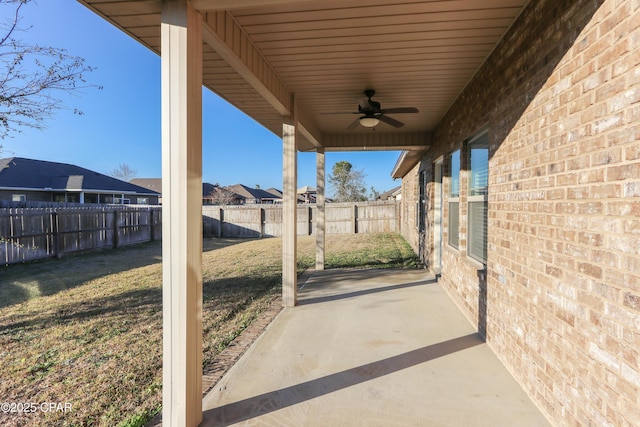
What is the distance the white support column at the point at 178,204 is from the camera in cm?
204

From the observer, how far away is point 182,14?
2.05 metres

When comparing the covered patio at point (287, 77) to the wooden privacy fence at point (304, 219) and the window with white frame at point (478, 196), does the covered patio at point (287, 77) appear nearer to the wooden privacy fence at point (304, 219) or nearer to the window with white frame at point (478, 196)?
the window with white frame at point (478, 196)

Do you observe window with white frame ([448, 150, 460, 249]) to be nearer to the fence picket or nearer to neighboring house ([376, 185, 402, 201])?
the fence picket

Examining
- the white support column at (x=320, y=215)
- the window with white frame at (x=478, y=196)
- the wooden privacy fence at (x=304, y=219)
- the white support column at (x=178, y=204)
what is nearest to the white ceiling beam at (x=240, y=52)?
the white support column at (x=178, y=204)

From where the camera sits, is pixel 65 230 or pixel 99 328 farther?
pixel 65 230

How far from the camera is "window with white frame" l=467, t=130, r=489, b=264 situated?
379 centimetres

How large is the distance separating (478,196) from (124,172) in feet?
170

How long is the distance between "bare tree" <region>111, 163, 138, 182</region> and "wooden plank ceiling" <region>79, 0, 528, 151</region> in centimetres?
4865

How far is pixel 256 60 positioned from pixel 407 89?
214cm

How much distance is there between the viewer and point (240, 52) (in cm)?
288

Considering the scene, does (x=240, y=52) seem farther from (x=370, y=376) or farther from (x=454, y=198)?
(x=454, y=198)

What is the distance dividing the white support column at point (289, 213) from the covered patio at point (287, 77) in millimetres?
16

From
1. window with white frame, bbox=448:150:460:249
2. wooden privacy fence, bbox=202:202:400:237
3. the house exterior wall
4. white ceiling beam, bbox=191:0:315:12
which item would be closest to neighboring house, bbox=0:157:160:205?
wooden privacy fence, bbox=202:202:400:237

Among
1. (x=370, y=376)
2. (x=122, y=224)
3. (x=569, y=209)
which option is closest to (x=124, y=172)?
(x=122, y=224)
